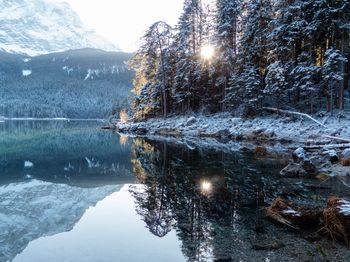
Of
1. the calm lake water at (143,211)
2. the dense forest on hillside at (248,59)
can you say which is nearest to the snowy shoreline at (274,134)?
the dense forest on hillside at (248,59)

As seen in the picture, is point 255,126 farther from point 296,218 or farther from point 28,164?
point 296,218

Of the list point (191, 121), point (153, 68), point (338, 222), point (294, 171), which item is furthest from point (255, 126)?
point (338, 222)

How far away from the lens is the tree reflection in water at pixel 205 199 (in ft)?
21.2

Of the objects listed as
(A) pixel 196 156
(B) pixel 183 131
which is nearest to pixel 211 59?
(B) pixel 183 131

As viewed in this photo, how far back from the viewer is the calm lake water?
6.14m

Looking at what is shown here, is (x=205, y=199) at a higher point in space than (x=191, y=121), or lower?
lower

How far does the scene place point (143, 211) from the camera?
8.60 metres

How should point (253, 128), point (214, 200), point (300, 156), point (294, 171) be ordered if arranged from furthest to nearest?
point (253, 128) < point (300, 156) < point (294, 171) < point (214, 200)

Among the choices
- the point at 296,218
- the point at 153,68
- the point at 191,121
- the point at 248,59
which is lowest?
the point at 296,218

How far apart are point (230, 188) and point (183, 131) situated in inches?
1010

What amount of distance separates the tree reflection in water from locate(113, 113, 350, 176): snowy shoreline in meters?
2.58

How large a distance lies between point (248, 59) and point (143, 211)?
26594 mm

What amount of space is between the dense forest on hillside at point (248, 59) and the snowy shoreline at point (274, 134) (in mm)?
1966

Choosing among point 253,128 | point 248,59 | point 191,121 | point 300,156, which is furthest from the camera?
point 191,121
